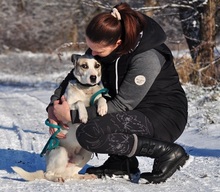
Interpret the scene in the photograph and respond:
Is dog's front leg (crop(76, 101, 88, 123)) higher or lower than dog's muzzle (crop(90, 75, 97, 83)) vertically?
lower

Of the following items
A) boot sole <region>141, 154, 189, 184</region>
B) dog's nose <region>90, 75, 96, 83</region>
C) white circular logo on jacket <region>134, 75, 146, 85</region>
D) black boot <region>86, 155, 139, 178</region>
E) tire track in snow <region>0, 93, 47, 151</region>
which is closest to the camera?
white circular logo on jacket <region>134, 75, 146, 85</region>

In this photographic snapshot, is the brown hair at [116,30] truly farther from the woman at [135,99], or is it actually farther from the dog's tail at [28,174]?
the dog's tail at [28,174]

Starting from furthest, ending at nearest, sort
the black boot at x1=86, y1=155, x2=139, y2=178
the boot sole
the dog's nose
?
the black boot at x1=86, y1=155, x2=139, y2=178 < the dog's nose < the boot sole

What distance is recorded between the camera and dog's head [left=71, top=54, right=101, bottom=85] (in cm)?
396

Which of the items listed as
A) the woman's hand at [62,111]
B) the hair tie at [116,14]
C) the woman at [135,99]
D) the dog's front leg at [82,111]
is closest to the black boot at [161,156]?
the woman at [135,99]

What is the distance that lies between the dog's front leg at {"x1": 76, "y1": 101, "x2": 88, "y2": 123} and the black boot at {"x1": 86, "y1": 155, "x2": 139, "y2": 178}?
53cm

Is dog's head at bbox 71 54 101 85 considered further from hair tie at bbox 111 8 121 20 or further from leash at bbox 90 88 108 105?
hair tie at bbox 111 8 121 20

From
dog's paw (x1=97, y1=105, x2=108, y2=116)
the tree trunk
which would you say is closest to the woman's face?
dog's paw (x1=97, y1=105, x2=108, y2=116)

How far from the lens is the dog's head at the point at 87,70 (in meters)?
3.96

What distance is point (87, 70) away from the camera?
3980 millimetres

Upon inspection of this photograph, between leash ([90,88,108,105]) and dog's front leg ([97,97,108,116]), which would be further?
leash ([90,88,108,105])

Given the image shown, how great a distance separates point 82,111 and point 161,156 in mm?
606

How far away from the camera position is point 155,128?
3873mm

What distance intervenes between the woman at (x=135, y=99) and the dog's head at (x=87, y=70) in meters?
0.07
